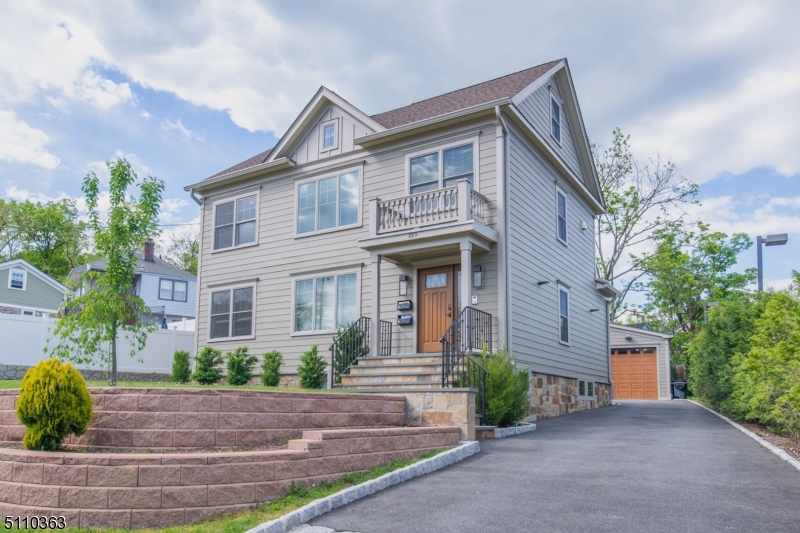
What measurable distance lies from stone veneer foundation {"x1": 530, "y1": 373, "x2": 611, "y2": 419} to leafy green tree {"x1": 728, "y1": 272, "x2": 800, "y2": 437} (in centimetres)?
394

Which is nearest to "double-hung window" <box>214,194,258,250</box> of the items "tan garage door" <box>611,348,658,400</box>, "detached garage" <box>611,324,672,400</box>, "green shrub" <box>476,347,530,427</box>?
"green shrub" <box>476,347,530,427</box>

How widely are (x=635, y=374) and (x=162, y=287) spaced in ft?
79.3

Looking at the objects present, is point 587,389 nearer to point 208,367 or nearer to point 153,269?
point 208,367

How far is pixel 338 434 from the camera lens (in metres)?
7.40

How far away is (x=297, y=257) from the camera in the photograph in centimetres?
1680

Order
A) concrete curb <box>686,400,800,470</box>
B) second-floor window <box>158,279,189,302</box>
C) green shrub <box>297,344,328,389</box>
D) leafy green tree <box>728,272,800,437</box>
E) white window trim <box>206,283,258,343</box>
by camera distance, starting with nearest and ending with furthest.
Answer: concrete curb <box>686,400,800,470</box> → leafy green tree <box>728,272,800,437</box> → green shrub <box>297,344,328,389</box> → white window trim <box>206,283,258,343</box> → second-floor window <box>158,279,189,302</box>

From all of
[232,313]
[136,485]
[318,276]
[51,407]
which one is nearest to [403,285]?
[318,276]

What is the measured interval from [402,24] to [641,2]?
5.47 metres

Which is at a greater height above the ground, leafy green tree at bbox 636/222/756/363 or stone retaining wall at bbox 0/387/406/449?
leafy green tree at bbox 636/222/756/363

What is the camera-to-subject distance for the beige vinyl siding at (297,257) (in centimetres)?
1427

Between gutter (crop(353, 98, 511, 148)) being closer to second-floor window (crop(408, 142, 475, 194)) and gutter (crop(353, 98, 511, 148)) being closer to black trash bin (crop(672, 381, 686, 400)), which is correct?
second-floor window (crop(408, 142, 475, 194))

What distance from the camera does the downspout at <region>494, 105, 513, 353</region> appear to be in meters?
13.1

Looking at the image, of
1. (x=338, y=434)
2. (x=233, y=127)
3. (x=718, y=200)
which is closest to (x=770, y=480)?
(x=338, y=434)

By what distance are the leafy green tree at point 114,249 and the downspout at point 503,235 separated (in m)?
6.49
